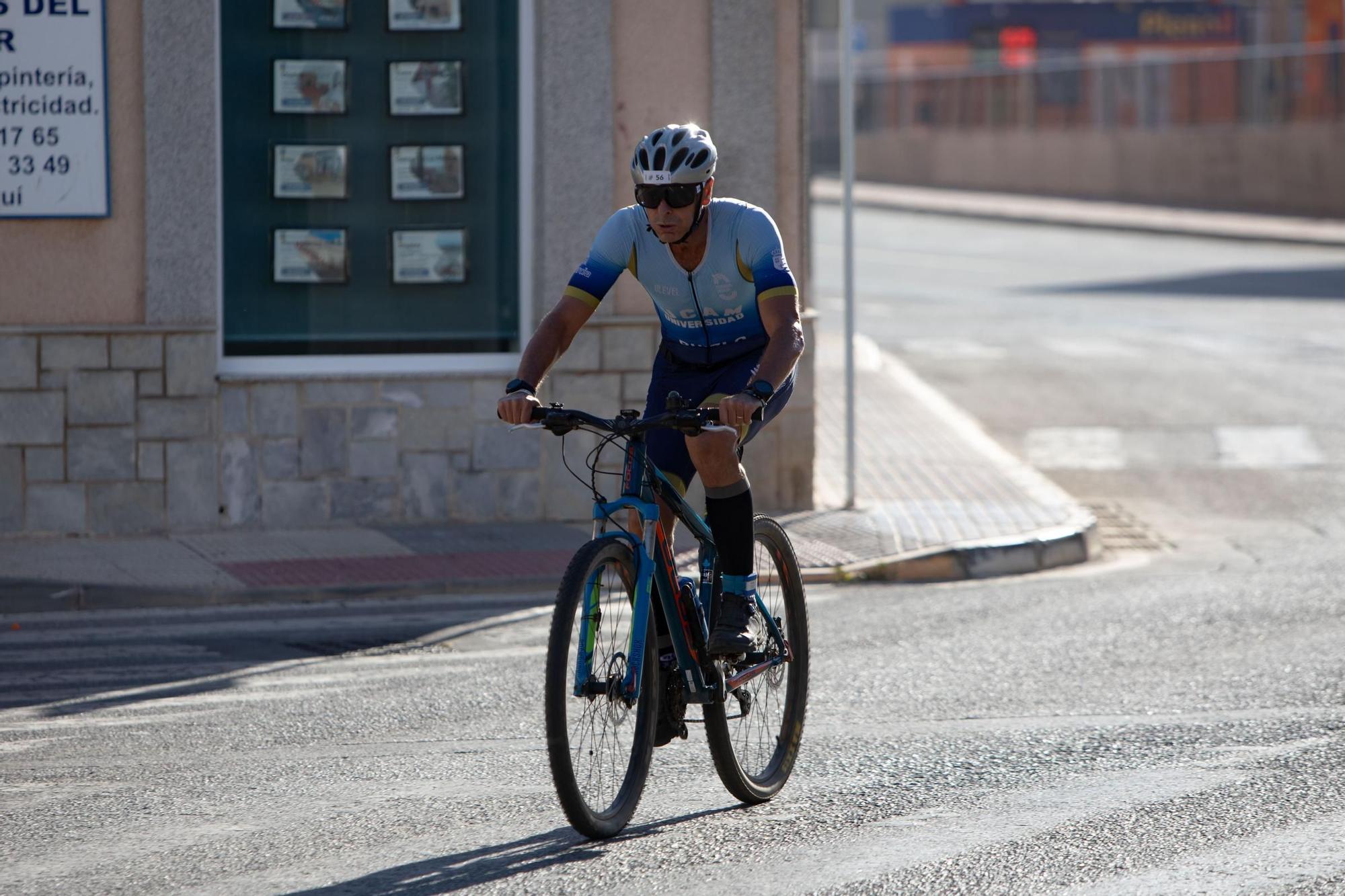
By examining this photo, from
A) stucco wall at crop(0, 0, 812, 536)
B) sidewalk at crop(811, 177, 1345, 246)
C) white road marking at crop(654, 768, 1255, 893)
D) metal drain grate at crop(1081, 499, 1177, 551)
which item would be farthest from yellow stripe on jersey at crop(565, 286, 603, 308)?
sidewalk at crop(811, 177, 1345, 246)

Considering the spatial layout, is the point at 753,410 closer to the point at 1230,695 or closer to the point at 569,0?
the point at 1230,695

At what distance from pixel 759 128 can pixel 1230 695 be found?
4991mm

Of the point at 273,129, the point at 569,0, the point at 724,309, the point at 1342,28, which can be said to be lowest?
the point at 724,309

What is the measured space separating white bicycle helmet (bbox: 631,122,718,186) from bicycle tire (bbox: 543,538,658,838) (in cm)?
101

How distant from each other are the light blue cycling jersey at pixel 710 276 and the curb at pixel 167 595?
4.00m

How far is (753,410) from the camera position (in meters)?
4.98

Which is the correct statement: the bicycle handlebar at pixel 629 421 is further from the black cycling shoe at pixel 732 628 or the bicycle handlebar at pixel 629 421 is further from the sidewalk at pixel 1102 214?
the sidewalk at pixel 1102 214

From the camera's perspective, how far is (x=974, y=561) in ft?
32.6

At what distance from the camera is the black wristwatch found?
16.5 ft

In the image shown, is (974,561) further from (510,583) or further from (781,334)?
(781,334)

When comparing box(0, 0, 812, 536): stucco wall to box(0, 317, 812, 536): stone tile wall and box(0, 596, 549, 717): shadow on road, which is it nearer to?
box(0, 317, 812, 536): stone tile wall

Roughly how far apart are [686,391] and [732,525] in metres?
0.44

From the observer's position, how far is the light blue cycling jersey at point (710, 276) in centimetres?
537

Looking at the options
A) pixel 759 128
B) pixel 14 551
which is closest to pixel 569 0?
pixel 759 128
